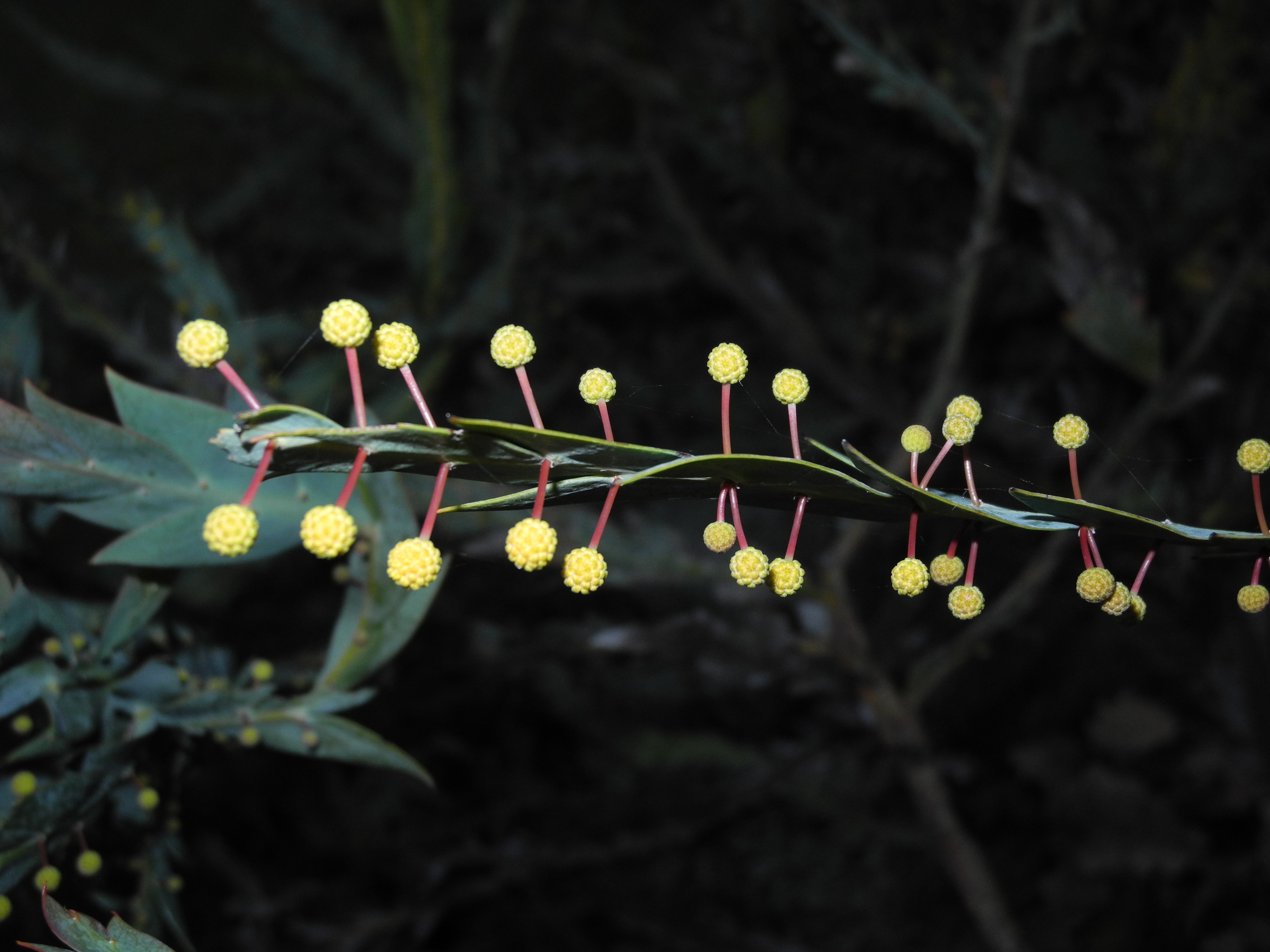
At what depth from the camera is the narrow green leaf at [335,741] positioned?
0.94m

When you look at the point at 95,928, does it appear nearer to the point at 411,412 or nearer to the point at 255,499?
the point at 255,499

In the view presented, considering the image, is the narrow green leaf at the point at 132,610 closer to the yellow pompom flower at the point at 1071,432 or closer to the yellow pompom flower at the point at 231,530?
the yellow pompom flower at the point at 231,530

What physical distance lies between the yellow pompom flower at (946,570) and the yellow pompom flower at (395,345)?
417mm

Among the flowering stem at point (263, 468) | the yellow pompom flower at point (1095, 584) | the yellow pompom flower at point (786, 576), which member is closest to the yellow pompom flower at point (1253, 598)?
the yellow pompom flower at point (1095, 584)

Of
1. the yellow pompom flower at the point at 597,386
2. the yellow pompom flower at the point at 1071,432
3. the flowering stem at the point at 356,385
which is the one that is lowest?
the flowering stem at the point at 356,385

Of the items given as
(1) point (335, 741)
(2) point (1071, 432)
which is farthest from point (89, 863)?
(2) point (1071, 432)

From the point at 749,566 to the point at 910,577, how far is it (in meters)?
0.13

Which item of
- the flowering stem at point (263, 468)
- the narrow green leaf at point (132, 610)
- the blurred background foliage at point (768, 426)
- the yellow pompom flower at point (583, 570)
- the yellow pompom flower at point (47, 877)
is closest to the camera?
the flowering stem at point (263, 468)

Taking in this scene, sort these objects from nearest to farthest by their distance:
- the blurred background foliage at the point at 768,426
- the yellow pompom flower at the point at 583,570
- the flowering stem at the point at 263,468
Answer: the flowering stem at the point at 263,468 → the yellow pompom flower at the point at 583,570 → the blurred background foliage at the point at 768,426

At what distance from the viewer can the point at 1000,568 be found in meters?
2.01

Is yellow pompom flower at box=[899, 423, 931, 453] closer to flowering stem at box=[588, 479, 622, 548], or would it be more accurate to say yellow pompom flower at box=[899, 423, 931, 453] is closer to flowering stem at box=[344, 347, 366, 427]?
flowering stem at box=[588, 479, 622, 548]

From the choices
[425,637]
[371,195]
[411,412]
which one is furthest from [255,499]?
[371,195]

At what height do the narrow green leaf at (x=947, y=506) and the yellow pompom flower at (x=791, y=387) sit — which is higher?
the yellow pompom flower at (x=791, y=387)

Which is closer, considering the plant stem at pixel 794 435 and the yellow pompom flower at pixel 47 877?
the plant stem at pixel 794 435
